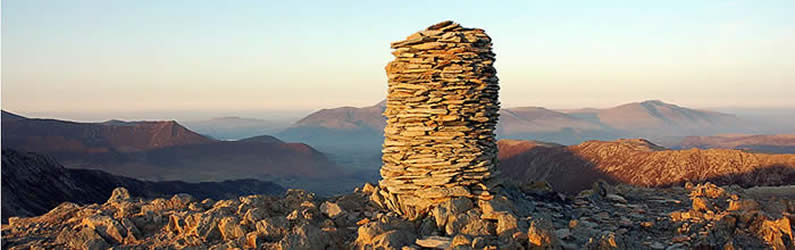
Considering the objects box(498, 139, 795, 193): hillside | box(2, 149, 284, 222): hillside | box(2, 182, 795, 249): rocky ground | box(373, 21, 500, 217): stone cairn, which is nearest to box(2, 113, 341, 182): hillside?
box(2, 149, 284, 222): hillside

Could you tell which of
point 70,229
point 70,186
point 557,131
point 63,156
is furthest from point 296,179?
point 557,131

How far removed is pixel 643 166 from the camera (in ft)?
80.9

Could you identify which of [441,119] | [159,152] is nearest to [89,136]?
[159,152]

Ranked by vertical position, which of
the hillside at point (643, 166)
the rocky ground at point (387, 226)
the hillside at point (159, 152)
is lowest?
the hillside at point (159, 152)

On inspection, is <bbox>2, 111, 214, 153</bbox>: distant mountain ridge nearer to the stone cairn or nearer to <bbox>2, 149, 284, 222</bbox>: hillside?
<bbox>2, 149, 284, 222</bbox>: hillside

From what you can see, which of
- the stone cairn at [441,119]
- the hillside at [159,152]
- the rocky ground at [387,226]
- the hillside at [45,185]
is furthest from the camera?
the hillside at [159,152]

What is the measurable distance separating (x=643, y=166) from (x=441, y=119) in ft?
64.5

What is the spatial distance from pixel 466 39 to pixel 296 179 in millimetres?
63152

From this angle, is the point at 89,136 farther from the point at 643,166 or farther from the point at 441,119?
the point at 441,119

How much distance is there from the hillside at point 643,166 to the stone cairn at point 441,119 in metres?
11.1

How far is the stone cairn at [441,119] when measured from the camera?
8.61 metres

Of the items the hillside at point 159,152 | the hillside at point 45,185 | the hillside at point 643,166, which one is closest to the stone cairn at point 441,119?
the hillside at point 643,166

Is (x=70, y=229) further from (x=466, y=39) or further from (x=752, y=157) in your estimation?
(x=752, y=157)

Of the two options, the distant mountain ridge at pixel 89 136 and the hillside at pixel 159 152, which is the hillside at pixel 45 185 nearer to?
the hillside at pixel 159 152
